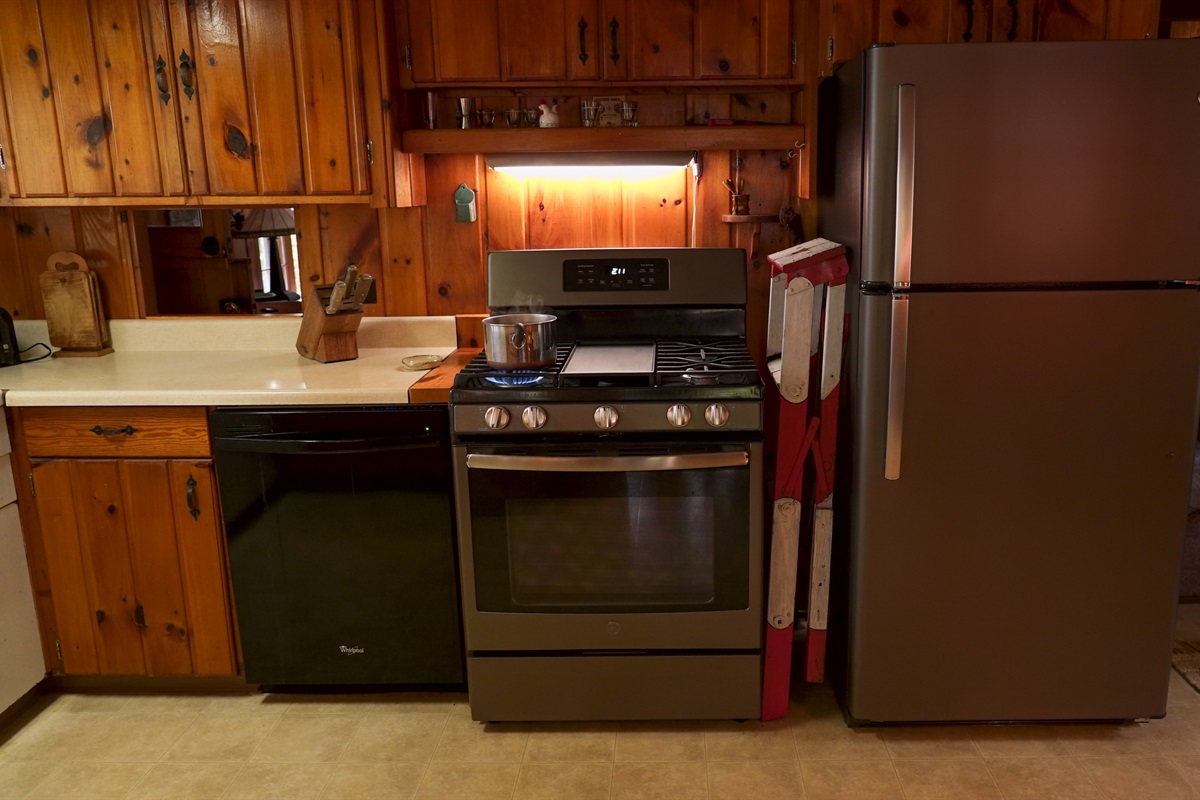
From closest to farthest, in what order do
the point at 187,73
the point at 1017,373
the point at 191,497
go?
the point at 1017,373, the point at 191,497, the point at 187,73

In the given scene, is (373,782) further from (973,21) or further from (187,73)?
(973,21)

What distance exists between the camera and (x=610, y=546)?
91.7 inches

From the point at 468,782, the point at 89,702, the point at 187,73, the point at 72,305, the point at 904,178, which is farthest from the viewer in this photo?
the point at 72,305

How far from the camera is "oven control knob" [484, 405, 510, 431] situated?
225cm

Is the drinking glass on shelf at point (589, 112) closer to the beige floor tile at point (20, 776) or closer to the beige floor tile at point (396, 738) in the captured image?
the beige floor tile at point (396, 738)

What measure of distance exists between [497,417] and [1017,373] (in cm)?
122

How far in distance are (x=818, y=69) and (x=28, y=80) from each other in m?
2.21

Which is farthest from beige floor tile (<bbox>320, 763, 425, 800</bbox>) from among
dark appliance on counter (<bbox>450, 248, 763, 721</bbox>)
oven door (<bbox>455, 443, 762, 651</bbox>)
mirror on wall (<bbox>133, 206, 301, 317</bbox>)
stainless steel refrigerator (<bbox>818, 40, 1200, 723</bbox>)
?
mirror on wall (<bbox>133, 206, 301, 317</bbox>)

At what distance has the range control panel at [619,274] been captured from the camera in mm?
2709

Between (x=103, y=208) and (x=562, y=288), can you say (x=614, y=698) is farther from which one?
(x=103, y=208)

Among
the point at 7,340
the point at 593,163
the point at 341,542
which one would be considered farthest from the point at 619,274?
the point at 7,340

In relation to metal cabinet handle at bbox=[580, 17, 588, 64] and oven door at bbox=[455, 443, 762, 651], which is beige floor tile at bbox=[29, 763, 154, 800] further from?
metal cabinet handle at bbox=[580, 17, 588, 64]

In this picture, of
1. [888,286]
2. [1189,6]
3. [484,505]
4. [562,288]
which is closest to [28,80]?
[562,288]

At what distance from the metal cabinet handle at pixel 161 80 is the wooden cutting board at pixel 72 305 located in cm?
69
